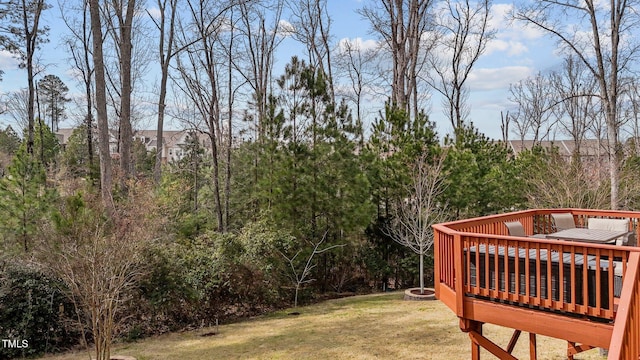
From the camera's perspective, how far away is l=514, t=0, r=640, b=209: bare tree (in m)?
10.3

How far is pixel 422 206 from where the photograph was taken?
1077 centimetres

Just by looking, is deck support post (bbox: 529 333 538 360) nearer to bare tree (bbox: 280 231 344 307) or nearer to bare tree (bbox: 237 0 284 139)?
bare tree (bbox: 280 231 344 307)

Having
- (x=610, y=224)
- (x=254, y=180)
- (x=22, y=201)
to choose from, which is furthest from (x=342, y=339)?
(x=22, y=201)

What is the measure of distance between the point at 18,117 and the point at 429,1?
21.0m

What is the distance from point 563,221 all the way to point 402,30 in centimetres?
1039

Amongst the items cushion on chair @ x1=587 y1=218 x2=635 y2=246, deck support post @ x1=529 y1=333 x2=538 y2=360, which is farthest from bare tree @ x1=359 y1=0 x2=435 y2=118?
deck support post @ x1=529 y1=333 x2=538 y2=360

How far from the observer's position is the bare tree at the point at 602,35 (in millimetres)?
10328

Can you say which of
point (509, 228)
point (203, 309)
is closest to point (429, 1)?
point (509, 228)

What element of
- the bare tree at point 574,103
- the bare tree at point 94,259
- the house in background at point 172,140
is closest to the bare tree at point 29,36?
the house in background at point 172,140

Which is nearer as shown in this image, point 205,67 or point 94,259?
point 94,259

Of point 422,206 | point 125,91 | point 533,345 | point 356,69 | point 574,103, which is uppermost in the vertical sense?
point 356,69

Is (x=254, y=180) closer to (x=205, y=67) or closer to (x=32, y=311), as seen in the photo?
(x=205, y=67)

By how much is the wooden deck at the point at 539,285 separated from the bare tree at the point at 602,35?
24.9 ft

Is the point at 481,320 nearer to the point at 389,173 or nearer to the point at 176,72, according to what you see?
the point at 389,173
